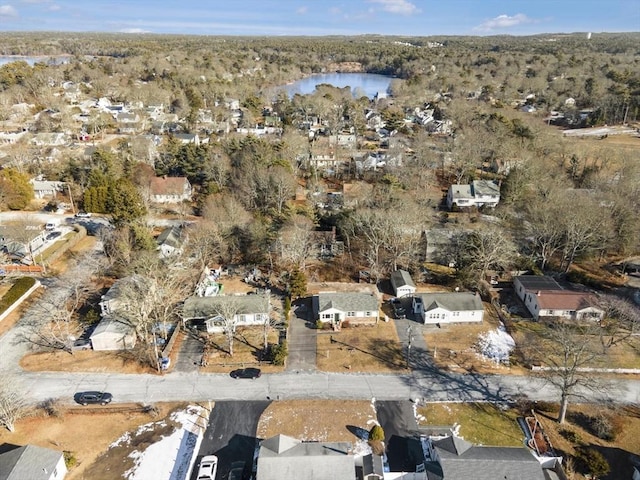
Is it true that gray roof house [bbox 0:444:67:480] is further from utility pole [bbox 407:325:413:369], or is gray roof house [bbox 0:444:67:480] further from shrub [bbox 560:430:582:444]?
shrub [bbox 560:430:582:444]

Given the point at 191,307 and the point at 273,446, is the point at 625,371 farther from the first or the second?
the point at 191,307

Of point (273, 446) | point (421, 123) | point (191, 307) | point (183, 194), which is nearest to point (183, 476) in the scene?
point (273, 446)

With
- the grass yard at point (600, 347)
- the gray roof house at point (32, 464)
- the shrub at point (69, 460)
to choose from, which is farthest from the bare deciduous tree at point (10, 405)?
the grass yard at point (600, 347)

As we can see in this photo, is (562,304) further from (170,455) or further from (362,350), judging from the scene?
(170,455)

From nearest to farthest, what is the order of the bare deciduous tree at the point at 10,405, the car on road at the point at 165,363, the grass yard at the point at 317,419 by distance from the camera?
the bare deciduous tree at the point at 10,405 → the grass yard at the point at 317,419 → the car on road at the point at 165,363

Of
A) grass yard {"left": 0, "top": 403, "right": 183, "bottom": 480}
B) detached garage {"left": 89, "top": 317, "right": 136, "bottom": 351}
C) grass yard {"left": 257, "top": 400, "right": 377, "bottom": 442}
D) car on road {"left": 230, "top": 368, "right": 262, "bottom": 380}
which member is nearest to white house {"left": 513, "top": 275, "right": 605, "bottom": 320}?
grass yard {"left": 257, "top": 400, "right": 377, "bottom": 442}

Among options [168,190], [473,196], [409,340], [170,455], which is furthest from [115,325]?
[473,196]

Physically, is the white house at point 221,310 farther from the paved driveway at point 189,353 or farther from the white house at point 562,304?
the white house at point 562,304
